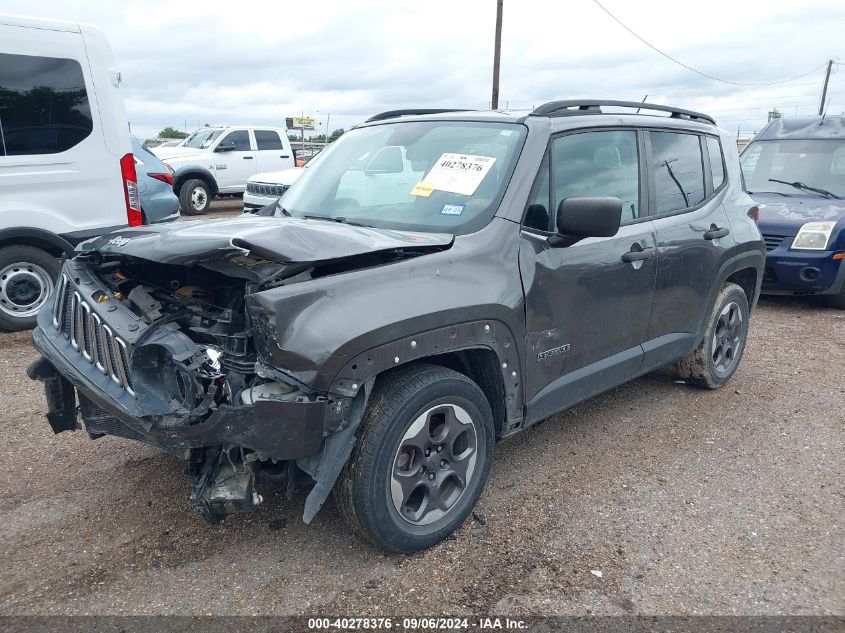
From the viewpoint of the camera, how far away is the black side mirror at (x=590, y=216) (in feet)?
9.91

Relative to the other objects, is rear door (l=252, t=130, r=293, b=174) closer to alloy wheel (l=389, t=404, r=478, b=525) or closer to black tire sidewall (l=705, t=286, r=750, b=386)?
black tire sidewall (l=705, t=286, r=750, b=386)

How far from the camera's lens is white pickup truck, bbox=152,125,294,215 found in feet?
49.2

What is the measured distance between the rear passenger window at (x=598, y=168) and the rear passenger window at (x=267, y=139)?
13.9m

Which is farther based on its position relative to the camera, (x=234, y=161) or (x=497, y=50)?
(x=497, y=50)

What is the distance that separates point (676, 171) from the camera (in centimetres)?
430

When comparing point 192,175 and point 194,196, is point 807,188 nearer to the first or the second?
point 194,196

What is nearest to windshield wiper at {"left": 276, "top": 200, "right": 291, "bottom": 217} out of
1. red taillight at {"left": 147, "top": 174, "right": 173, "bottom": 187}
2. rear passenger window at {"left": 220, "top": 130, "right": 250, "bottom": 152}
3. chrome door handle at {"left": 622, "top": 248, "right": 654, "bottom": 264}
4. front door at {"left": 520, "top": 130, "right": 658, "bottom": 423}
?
front door at {"left": 520, "top": 130, "right": 658, "bottom": 423}

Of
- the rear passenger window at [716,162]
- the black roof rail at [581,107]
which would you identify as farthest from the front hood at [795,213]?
the black roof rail at [581,107]

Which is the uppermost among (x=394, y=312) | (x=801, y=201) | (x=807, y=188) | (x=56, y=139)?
(x=56, y=139)

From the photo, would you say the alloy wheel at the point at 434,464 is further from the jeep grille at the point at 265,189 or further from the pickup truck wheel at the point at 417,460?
the jeep grille at the point at 265,189

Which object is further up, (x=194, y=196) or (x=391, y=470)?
(x=391, y=470)

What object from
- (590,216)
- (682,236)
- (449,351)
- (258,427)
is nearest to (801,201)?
(682,236)

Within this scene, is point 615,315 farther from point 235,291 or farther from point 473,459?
point 235,291

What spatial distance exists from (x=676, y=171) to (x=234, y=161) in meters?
13.4
